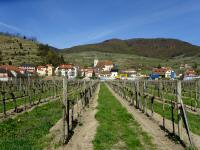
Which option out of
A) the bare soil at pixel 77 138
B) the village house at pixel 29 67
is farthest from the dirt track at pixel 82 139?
the village house at pixel 29 67

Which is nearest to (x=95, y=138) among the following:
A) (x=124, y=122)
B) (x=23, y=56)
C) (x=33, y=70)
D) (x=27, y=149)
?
(x=27, y=149)

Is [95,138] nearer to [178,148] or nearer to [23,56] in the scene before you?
[178,148]

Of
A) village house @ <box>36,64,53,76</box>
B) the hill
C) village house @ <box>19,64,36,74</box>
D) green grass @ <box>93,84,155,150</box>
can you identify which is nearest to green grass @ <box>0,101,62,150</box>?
green grass @ <box>93,84,155,150</box>

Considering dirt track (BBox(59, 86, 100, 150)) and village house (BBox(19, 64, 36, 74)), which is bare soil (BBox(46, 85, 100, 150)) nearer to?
dirt track (BBox(59, 86, 100, 150))

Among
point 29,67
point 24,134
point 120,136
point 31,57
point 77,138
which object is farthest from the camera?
point 31,57

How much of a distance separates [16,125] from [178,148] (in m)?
8.87

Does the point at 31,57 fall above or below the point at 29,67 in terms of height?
above

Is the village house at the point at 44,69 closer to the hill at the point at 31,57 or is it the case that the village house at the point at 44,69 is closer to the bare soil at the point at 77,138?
the hill at the point at 31,57

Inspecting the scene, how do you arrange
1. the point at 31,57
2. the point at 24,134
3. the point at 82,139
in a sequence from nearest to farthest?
the point at 82,139, the point at 24,134, the point at 31,57

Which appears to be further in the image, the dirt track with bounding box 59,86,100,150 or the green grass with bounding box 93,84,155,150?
the green grass with bounding box 93,84,155,150

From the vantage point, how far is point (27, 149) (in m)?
11.9

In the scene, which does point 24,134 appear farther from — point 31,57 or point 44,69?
point 31,57

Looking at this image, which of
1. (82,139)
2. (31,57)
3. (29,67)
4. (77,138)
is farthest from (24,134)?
(31,57)

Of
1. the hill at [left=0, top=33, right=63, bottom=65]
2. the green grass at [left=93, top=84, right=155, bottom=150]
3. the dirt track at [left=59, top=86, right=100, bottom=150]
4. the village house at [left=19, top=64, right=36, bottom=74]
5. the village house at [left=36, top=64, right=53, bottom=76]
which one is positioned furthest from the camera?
the hill at [left=0, top=33, right=63, bottom=65]
